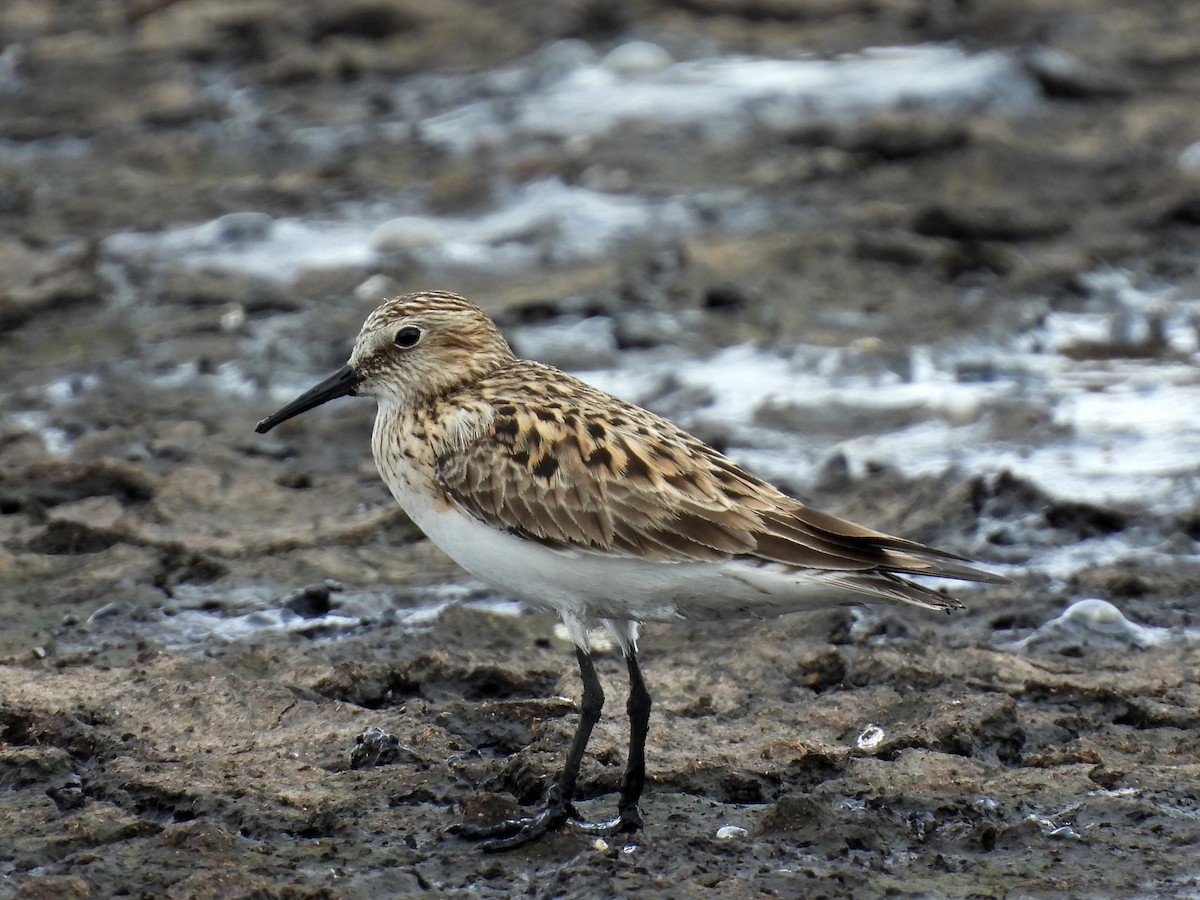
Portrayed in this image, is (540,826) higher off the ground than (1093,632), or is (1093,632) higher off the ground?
(540,826)

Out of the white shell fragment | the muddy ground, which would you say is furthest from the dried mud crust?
the white shell fragment

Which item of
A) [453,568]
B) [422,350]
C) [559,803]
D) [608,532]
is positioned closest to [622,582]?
[608,532]

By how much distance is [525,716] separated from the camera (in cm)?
595

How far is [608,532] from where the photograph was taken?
5.27 m

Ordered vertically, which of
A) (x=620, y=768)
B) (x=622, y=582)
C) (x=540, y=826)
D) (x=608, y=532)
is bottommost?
(x=620, y=768)

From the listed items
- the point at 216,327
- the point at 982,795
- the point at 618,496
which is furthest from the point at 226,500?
the point at 982,795

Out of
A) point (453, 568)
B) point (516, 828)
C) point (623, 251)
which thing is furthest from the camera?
point (623, 251)

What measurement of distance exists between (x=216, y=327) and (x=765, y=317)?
3108 millimetres

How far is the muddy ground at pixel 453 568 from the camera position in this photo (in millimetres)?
5102

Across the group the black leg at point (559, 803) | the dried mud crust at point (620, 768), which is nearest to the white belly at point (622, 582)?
the black leg at point (559, 803)

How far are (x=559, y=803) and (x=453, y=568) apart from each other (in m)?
2.30

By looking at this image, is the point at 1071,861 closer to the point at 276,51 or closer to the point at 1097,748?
the point at 1097,748

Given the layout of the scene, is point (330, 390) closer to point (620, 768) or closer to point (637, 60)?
point (620, 768)

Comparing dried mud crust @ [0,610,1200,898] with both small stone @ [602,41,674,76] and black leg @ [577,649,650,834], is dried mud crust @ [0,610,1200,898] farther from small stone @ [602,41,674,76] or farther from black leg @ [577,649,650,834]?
small stone @ [602,41,674,76]
